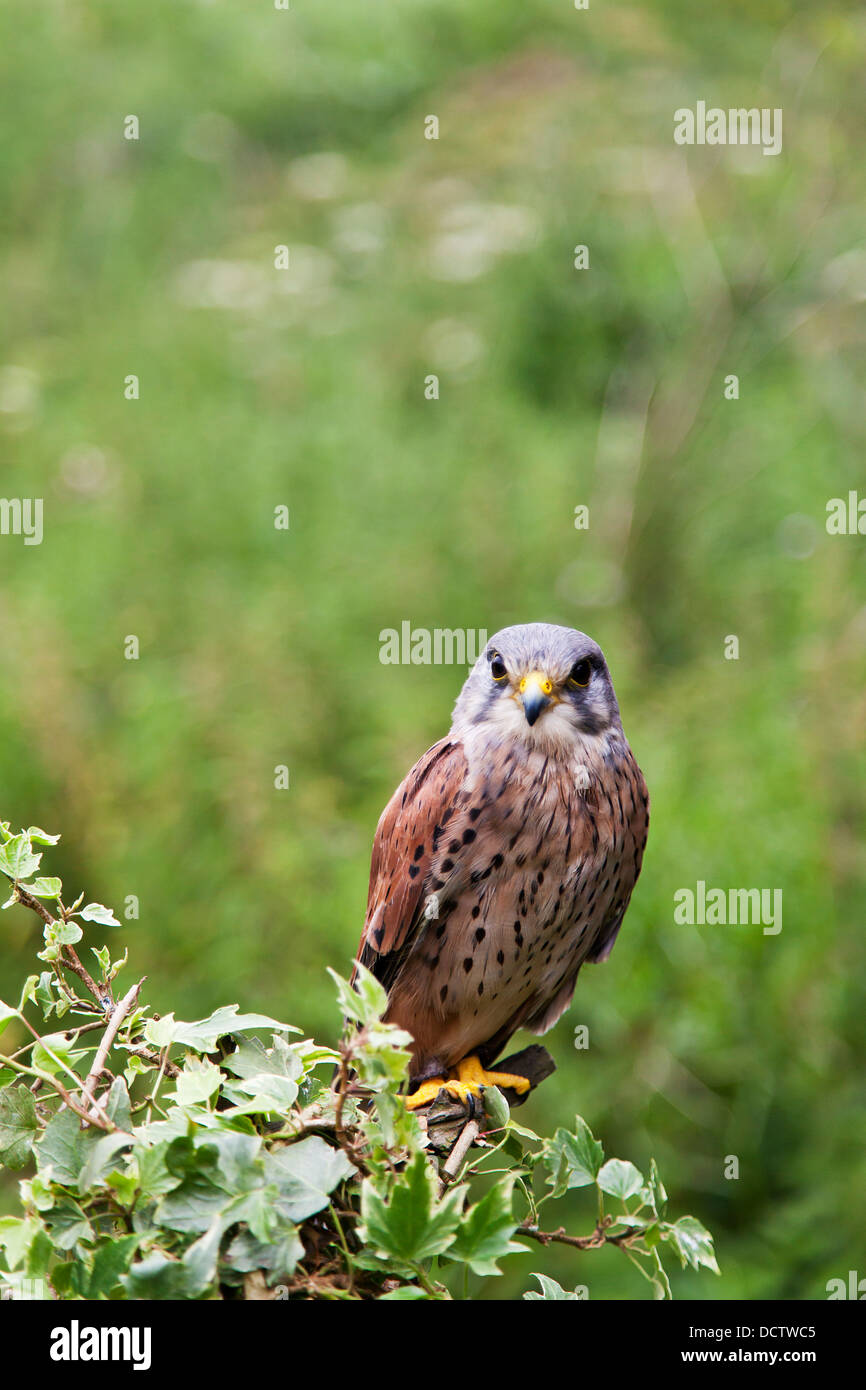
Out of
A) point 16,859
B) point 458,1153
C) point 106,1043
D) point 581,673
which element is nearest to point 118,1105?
point 106,1043

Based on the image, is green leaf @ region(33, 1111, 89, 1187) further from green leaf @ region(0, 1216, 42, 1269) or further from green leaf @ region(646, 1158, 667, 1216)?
green leaf @ region(646, 1158, 667, 1216)

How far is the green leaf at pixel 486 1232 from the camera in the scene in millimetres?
1196

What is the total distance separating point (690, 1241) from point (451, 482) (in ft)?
13.0

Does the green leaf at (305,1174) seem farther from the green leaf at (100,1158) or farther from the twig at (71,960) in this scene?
the twig at (71,960)

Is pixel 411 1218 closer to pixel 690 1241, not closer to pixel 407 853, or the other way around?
pixel 690 1241

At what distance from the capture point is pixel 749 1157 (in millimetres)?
3570

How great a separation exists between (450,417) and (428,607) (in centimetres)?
153

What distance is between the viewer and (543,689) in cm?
215

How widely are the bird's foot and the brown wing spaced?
0.22 meters

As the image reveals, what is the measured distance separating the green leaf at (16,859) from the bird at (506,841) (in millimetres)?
986

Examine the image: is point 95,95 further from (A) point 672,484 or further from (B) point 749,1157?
(B) point 749,1157

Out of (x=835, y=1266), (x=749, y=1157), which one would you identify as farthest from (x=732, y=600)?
(x=835, y=1266)

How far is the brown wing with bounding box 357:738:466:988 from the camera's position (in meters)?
2.28

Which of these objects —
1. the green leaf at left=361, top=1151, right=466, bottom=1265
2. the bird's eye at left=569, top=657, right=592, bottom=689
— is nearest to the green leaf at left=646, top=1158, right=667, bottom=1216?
the green leaf at left=361, top=1151, right=466, bottom=1265
